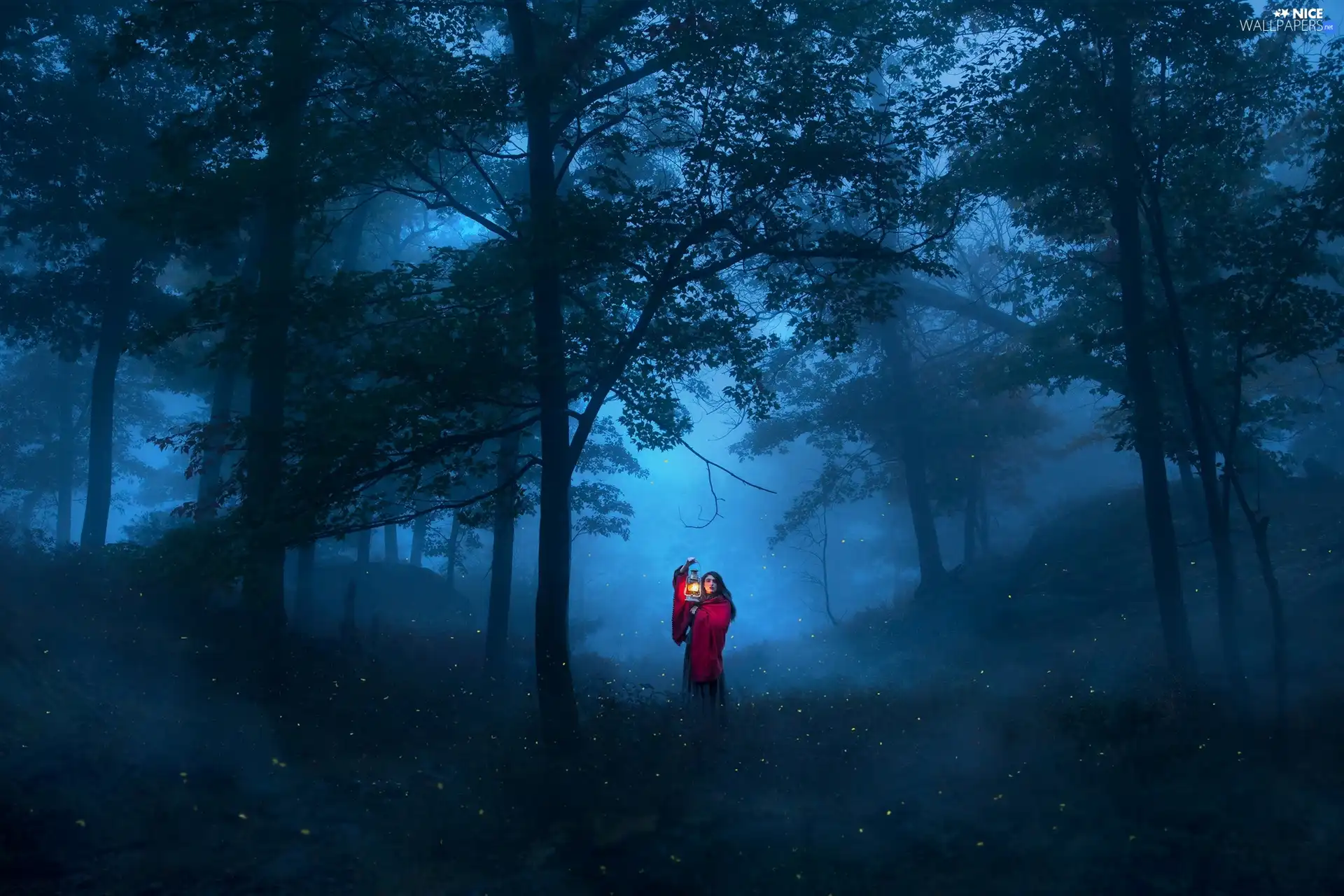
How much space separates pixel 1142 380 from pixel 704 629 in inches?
296

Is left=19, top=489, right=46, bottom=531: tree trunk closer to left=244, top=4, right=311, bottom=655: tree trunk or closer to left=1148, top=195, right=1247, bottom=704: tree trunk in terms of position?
left=244, top=4, right=311, bottom=655: tree trunk

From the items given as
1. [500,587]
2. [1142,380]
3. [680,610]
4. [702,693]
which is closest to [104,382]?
[500,587]

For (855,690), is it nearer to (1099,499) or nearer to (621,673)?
(621,673)

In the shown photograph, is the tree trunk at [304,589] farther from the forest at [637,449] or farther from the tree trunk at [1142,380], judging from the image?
the tree trunk at [1142,380]

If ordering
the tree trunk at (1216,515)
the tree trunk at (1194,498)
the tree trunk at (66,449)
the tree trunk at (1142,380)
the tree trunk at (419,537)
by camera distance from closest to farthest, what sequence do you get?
the tree trunk at (1216,515) < the tree trunk at (1142,380) < the tree trunk at (1194,498) < the tree trunk at (419,537) < the tree trunk at (66,449)

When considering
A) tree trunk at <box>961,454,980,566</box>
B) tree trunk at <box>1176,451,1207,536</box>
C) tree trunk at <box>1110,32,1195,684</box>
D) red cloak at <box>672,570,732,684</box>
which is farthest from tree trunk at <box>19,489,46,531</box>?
tree trunk at <box>1176,451,1207,536</box>

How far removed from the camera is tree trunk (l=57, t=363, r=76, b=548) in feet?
113

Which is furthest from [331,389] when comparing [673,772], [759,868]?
[759,868]

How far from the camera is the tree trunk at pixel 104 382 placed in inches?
749

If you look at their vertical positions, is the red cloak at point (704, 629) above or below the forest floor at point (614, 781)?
above

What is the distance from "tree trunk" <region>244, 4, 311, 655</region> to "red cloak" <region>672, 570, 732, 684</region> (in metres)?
5.06

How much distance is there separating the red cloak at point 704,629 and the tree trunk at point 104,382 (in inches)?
545

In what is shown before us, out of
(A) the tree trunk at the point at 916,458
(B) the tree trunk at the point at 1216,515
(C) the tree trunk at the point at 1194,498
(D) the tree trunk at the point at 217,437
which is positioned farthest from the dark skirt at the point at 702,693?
(A) the tree trunk at the point at 916,458

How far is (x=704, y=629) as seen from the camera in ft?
39.5
